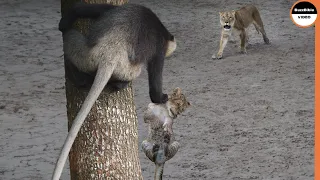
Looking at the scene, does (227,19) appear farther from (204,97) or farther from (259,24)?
(204,97)

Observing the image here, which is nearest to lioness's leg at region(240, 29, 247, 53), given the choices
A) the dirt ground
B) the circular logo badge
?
the dirt ground

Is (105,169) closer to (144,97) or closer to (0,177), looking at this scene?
(0,177)

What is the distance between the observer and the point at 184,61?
12.5 metres

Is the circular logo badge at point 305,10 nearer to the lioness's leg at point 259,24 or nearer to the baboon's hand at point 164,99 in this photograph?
the lioness's leg at point 259,24

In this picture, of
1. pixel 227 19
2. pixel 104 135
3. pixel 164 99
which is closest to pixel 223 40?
pixel 227 19

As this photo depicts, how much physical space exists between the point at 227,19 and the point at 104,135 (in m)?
7.62

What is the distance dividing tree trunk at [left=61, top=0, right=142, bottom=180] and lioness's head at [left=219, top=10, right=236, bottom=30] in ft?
24.0

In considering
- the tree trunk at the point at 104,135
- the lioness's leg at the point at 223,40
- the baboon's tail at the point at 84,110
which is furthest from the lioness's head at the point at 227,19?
the baboon's tail at the point at 84,110

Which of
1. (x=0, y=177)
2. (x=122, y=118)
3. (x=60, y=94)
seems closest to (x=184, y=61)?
(x=60, y=94)

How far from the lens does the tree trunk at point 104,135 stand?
4.94 m

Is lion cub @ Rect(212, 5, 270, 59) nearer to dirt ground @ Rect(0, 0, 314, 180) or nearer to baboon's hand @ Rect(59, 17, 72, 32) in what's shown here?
dirt ground @ Rect(0, 0, 314, 180)

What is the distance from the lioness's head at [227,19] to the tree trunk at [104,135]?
7.31m

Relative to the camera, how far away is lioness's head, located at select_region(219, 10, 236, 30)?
12297mm

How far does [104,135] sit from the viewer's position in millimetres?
4957
